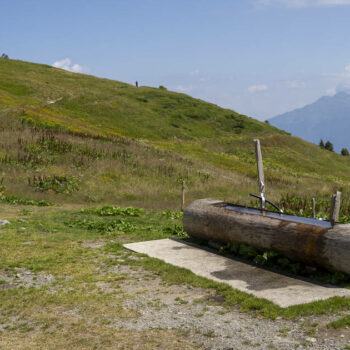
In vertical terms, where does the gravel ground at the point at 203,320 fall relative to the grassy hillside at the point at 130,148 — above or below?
below

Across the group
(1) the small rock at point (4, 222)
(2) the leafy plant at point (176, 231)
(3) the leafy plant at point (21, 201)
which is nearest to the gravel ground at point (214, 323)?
(2) the leafy plant at point (176, 231)

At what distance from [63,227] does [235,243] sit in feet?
22.1

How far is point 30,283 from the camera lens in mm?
8672

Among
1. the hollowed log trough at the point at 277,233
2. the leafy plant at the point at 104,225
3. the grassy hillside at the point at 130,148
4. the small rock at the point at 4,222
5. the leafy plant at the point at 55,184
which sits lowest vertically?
the small rock at the point at 4,222

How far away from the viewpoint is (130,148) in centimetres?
3812

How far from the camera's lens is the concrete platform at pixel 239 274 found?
754 cm

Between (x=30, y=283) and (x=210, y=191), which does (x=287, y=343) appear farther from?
(x=210, y=191)

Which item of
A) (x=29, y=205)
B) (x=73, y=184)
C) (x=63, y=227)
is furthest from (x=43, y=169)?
(x=63, y=227)

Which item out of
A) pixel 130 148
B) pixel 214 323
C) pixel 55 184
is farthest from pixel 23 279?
pixel 130 148

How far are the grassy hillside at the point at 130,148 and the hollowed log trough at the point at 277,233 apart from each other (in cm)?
1159

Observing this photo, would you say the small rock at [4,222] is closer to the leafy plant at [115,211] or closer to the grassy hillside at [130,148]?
the leafy plant at [115,211]

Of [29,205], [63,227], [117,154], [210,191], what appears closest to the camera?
[63,227]

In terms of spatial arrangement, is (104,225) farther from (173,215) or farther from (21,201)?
(21,201)

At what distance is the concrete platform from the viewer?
24.7 ft
